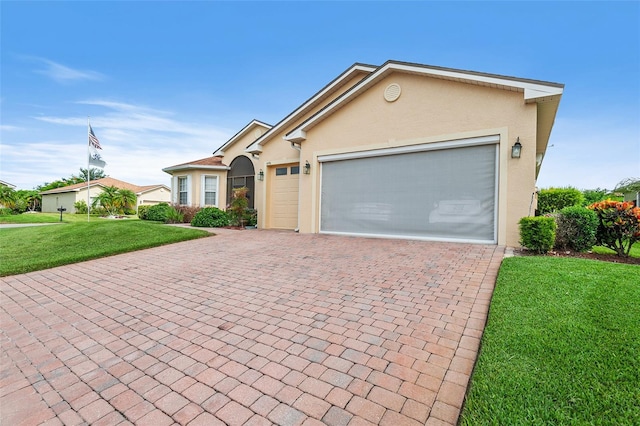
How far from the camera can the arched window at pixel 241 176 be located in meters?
15.4

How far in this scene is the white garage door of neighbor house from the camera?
7.59 meters

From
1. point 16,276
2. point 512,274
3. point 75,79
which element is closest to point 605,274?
point 512,274

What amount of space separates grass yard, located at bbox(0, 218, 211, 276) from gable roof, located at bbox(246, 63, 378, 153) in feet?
17.6

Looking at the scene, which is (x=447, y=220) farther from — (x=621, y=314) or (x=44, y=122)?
(x=44, y=122)

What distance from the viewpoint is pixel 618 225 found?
20.2 ft

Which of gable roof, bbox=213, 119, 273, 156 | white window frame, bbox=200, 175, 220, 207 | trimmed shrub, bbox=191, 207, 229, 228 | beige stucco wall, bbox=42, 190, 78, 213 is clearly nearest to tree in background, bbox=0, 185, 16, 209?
beige stucco wall, bbox=42, 190, 78, 213

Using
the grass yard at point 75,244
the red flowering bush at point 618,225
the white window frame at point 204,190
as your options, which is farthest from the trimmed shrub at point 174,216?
the red flowering bush at point 618,225

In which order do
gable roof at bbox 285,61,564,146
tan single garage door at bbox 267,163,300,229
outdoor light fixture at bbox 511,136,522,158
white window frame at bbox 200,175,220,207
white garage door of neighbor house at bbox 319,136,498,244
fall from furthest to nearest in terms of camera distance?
1. white window frame at bbox 200,175,220,207
2. tan single garage door at bbox 267,163,300,229
3. white garage door of neighbor house at bbox 319,136,498,244
4. outdoor light fixture at bbox 511,136,522,158
5. gable roof at bbox 285,61,564,146

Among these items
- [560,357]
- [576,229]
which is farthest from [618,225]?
[560,357]

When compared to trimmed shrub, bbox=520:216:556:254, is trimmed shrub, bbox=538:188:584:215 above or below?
above

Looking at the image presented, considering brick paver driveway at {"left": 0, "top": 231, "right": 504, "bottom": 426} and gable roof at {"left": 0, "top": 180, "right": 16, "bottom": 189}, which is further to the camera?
gable roof at {"left": 0, "top": 180, "right": 16, "bottom": 189}

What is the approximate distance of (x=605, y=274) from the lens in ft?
14.0

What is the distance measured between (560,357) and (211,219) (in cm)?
1315

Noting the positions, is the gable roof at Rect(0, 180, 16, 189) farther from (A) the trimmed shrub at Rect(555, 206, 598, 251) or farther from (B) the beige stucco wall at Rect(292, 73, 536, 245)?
(A) the trimmed shrub at Rect(555, 206, 598, 251)
